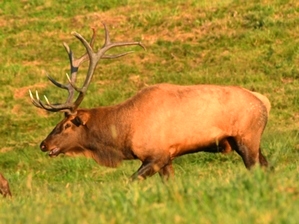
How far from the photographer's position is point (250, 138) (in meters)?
12.0

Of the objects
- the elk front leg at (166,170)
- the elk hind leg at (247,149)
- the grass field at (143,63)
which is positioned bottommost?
the grass field at (143,63)

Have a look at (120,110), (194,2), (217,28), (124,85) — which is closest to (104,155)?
(120,110)

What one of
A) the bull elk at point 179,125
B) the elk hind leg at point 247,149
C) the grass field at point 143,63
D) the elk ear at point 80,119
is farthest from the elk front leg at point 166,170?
the elk ear at point 80,119

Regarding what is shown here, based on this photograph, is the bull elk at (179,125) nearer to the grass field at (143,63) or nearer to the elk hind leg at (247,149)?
the elk hind leg at (247,149)

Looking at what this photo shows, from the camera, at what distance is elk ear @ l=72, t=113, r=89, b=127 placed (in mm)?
12586

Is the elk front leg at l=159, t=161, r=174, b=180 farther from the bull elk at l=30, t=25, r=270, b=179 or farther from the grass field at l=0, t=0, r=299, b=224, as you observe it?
the grass field at l=0, t=0, r=299, b=224

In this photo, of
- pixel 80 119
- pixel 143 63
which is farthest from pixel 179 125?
pixel 143 63

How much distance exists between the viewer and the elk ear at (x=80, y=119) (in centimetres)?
1259

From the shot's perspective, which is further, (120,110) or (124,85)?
(124,85)

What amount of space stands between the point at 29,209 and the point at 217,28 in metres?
16.4

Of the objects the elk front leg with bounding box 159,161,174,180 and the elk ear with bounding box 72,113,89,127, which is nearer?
the elk front leg with bounding box 159,161,174,180

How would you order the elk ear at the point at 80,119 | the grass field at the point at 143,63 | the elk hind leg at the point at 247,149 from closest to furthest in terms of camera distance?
the elk hind leg at the point at 247,149 < the elk ear at the point at 80,119 < the grass field at the point at 143,63

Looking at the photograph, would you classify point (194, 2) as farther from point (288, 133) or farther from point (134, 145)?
point (134, 145)

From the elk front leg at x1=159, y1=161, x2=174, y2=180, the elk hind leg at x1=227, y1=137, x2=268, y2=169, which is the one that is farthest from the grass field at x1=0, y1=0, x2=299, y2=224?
the elk hind leg at x1=227, y1=137, x2=268, y2=169
